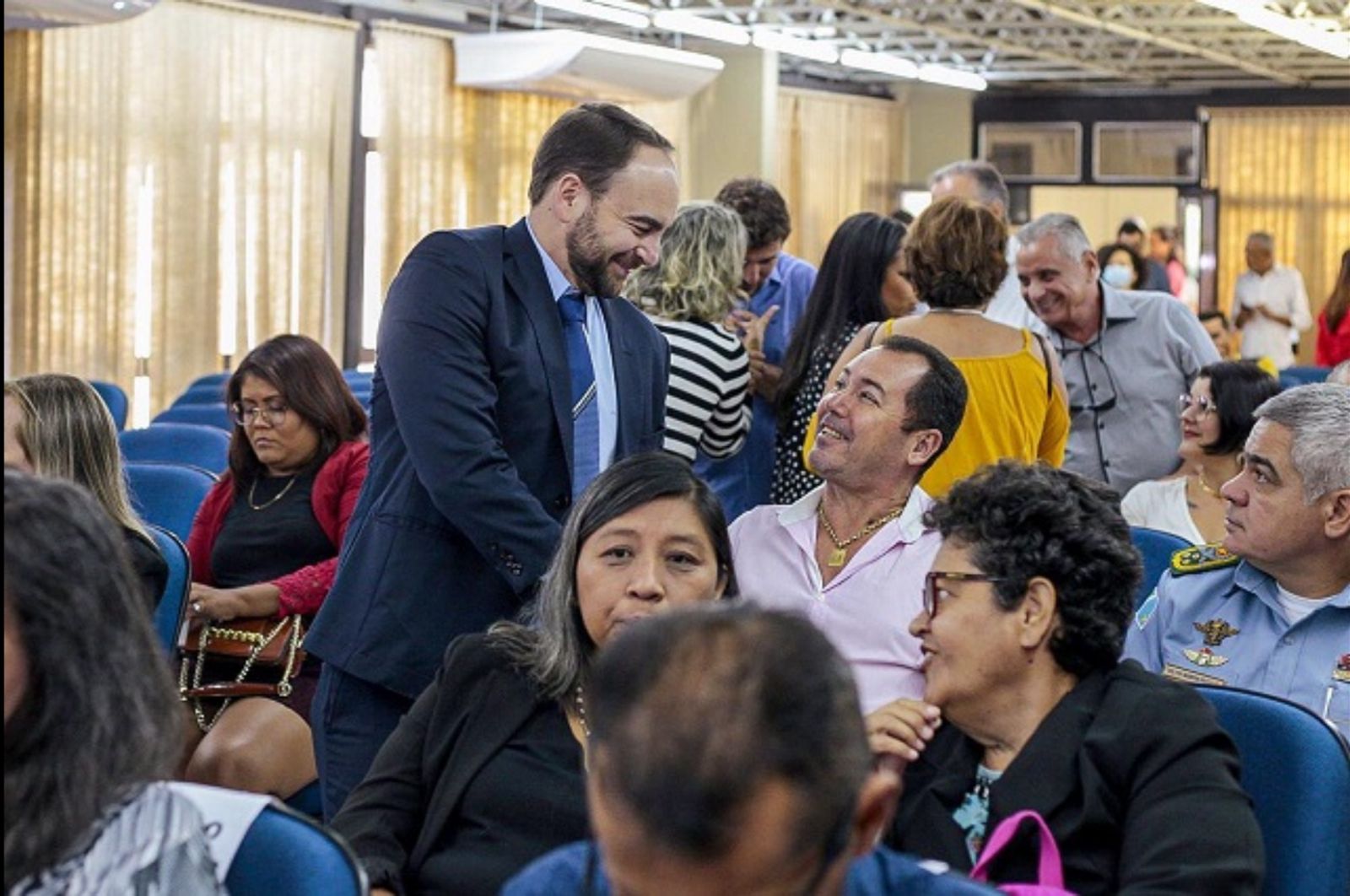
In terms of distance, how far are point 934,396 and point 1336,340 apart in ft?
25.2

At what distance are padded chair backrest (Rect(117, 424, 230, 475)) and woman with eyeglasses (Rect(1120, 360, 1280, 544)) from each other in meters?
2.77

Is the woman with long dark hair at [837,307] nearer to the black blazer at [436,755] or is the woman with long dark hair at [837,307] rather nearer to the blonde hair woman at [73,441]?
the blonde hair woman at [73,441]

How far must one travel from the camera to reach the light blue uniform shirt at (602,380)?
339cm

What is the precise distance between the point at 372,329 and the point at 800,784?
12.5 meters

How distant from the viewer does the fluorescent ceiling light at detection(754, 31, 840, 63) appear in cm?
1506

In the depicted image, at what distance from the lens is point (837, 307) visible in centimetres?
525

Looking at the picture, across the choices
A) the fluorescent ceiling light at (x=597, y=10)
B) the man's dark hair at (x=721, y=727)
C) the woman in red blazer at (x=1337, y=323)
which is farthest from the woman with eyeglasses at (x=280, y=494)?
the fluorescent ceiling light at (x=597, y=10)

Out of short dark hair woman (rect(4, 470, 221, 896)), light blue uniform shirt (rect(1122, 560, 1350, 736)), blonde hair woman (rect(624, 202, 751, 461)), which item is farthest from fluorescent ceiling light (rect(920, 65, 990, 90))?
short dark hair woman (rect(4, 470, 221, 896))

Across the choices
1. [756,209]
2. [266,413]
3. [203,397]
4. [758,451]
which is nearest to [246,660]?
[266,413]

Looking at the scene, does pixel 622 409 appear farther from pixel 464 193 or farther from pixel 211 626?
pixel 464 193

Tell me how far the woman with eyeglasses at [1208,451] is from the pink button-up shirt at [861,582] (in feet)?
4.88

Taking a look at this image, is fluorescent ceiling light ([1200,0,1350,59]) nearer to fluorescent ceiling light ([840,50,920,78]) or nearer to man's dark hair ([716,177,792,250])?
fluorescent ceiling light ([840,50,920,78])

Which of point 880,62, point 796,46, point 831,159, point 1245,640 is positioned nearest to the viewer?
point 1245,640

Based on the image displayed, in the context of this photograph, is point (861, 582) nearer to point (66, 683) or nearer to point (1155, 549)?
point (1155, 549)
